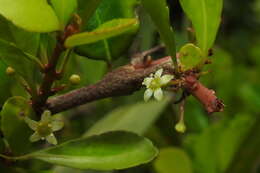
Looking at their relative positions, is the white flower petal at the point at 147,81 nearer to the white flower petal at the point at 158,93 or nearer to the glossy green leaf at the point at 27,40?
the white flower petal at the point at 158,93

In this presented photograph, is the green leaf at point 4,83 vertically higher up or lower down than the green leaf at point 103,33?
lower down

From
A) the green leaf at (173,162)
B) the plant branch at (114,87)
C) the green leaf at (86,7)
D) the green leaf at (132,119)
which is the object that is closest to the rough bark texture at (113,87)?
the plant branch at (114,87)

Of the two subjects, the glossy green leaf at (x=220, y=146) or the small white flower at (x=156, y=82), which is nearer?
the small white flower at (x=156, y=82)

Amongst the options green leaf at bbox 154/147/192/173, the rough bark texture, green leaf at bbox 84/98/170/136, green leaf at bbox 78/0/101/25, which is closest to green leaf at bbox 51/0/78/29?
green leaf at bbox 78/0/101/25

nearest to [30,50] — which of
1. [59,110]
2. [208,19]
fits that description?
[59,110]

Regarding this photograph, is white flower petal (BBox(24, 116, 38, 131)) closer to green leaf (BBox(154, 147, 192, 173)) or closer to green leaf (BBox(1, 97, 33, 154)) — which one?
green leaf (BBox(1, 97, 33, 154))

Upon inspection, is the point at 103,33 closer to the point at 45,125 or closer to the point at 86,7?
the point at 86,7
